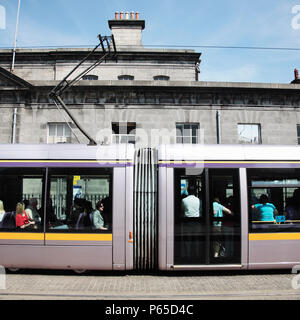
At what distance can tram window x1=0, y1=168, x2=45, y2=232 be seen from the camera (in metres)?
6.07

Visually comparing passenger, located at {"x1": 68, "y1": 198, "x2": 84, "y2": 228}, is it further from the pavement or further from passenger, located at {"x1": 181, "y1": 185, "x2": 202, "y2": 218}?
passenger, located at {"x1": 181, "y1": 185, "x2": 202, "y2": 218}

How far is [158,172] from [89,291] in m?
2.82

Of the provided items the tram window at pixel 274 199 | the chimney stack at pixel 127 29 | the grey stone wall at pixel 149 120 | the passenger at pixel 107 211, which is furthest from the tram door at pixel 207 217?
the chimney stack at pixel 127 29

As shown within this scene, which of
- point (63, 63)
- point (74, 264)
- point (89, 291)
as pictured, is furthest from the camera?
point (63, 63)

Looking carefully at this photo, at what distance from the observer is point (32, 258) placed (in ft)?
19.5

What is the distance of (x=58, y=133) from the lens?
13.7 metres

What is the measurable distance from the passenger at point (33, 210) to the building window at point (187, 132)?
879cm

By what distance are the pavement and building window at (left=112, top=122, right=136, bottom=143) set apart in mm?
8087

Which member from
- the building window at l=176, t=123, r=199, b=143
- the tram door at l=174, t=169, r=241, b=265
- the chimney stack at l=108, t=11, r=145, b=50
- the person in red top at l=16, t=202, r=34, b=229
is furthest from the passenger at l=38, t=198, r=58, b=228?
the chimney stack at l=108, t=11, r=145, b=50

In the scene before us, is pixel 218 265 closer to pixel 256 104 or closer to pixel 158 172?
pixel 158 172

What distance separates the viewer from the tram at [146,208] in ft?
19.5

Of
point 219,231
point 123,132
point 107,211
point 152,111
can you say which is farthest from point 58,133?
point 219,231
